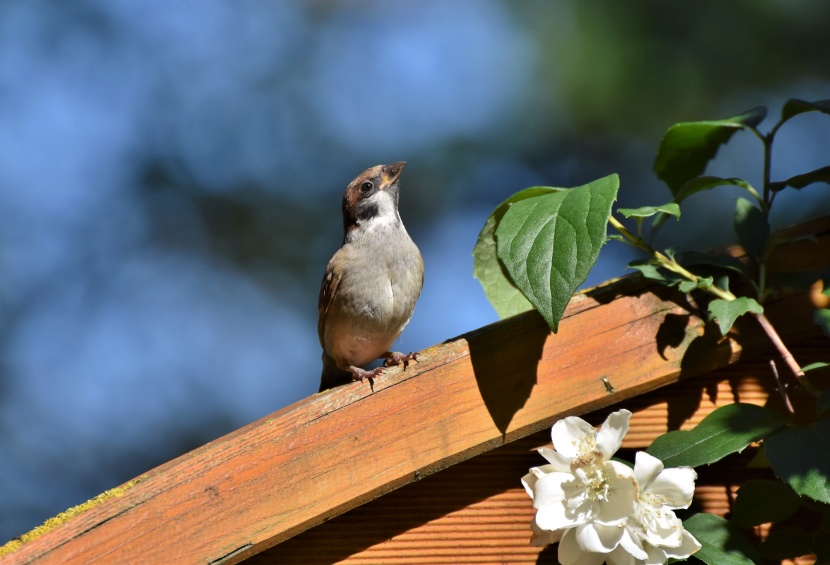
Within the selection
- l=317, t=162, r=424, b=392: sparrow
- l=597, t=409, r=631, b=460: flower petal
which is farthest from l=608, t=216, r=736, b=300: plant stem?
l=317, t=162, r=424, b=392: sparrow

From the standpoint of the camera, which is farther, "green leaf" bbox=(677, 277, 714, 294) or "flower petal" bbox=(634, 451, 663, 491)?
"green leaf" bbox=(677, 277, 714, 294)

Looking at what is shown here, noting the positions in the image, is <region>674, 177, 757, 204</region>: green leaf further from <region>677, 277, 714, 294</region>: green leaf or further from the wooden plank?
the wooden plank

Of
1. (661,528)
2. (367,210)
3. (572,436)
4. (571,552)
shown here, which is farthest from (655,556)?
(367,210)

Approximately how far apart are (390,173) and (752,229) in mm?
1989

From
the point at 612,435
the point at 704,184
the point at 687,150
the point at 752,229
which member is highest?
the point at 687,150

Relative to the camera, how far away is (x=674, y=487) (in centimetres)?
179

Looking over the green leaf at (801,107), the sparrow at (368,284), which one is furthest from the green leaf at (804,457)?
the sparrow at (368,284)

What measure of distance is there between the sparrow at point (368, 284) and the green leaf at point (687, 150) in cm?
142

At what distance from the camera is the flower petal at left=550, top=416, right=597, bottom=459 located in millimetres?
1801

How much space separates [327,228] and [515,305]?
3.12 m

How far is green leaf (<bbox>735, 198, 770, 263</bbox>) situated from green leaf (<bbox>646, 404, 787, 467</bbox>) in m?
0.46

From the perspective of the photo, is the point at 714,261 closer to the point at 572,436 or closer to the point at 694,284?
the point at 694,284

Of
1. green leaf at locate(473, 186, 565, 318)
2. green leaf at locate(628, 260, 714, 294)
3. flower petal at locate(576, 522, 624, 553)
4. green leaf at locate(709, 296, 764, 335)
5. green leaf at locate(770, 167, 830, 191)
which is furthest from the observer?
green leaf at locate(473, 186, 565, 318)

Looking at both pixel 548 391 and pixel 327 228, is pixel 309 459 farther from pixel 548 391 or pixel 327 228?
pixel 327 228
